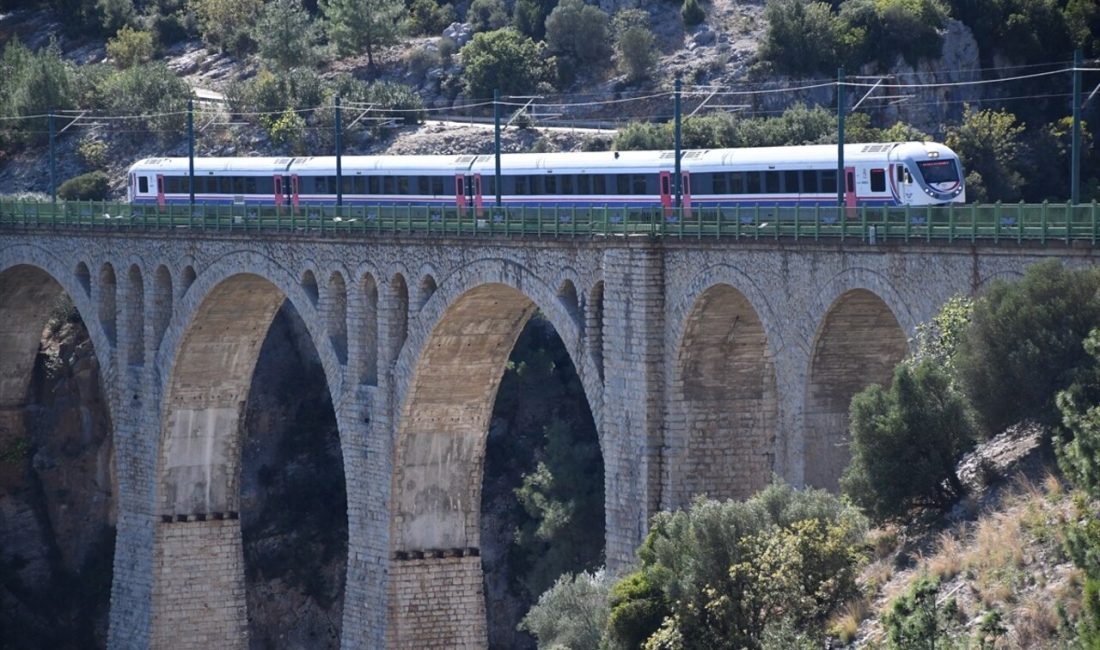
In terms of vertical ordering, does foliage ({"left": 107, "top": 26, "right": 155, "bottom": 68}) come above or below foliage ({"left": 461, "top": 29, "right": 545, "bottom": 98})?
above

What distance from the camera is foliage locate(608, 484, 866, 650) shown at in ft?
108

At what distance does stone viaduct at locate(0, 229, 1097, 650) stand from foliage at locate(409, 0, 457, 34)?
109 ft

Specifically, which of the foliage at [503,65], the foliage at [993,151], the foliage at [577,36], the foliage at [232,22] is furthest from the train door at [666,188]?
the foliage at [232,22]

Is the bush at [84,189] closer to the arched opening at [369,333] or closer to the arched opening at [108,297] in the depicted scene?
the arched opening at [108,297]

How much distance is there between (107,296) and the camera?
211ft

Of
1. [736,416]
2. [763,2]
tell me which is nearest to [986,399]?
[736,416]

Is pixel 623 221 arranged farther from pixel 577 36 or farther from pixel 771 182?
pixel 577 36

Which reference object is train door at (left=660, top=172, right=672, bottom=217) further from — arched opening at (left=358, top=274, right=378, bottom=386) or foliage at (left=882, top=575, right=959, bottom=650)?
foliage at (left=882, top=575, right=959, bottom=650)

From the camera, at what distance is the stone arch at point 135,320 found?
6262 centimetres

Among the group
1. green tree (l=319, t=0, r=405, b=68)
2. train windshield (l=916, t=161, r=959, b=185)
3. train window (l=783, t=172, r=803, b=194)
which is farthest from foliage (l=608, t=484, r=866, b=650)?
green tree (l=319, t=0, r=405, b=68)

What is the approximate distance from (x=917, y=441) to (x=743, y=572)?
11.7 ft

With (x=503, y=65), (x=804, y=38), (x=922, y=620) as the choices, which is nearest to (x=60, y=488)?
(x=503, y=65)

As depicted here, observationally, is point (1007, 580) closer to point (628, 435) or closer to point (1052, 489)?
point (1052, 489)

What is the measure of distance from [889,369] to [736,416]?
4188 millimetres
